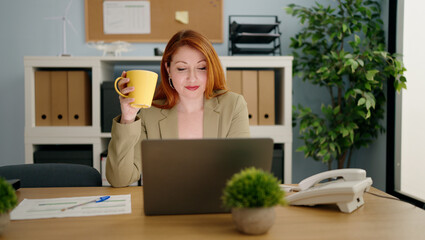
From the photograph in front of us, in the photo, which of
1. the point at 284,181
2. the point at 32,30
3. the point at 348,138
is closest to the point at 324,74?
the point at 348,138

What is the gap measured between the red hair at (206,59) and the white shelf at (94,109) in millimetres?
838

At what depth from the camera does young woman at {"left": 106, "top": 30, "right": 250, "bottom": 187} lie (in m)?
A: 1.27

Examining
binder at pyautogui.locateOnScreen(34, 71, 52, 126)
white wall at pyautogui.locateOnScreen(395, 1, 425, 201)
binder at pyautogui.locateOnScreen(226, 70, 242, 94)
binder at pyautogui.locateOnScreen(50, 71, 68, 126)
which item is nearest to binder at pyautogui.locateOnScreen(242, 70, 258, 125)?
binder at pyautogui.locateOnScreen(226, 70, 242, 94)

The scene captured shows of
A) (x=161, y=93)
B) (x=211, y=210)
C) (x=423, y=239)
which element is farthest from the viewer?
(x=161, y=93)

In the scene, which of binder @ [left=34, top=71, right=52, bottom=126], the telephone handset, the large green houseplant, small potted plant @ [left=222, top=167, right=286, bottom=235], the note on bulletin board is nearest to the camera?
small potted plant @ [left=222, top=167, right=286, bottom=235]

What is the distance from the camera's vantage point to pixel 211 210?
0.81 m

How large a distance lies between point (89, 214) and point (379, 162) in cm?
221

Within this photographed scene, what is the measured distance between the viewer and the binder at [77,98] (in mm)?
2207

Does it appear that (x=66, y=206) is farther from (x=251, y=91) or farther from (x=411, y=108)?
(x=411, y=108)

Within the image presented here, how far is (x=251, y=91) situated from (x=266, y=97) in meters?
0.11

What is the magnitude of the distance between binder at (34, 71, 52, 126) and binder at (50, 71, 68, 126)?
0.03m

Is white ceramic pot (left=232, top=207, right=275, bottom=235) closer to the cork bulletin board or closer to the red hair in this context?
the red hair

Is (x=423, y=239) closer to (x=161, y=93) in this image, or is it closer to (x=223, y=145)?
(x=223, y=145)

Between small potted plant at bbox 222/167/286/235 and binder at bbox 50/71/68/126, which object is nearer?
small potted plant at bbox 222/167/286/235
